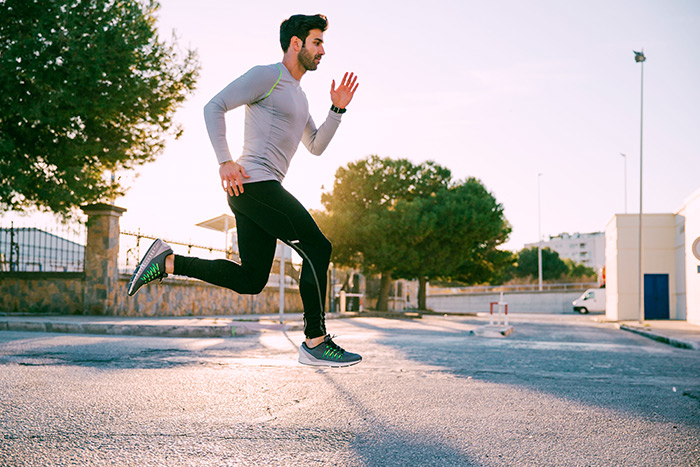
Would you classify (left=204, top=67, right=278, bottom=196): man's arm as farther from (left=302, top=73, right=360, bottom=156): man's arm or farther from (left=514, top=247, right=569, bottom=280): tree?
(left=514, top=247, right=569, bottom=280): tree

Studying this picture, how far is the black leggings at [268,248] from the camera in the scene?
323 cm

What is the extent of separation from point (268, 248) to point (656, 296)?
31870 mm

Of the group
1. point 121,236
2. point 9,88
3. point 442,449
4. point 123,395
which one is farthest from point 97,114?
point 442,449

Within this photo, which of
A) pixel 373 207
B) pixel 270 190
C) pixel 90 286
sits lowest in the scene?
pixel 90 286

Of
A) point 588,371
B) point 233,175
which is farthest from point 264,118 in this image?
point 588,371

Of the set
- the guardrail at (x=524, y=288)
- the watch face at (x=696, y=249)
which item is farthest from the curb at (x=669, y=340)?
the guardrail at (x=524, y=288)

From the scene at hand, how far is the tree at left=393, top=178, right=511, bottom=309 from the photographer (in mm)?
32188

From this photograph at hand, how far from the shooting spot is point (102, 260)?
15.2m

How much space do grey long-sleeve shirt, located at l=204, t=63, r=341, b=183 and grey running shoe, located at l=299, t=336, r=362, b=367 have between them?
961 millimetres

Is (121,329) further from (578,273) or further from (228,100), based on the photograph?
(578,273)

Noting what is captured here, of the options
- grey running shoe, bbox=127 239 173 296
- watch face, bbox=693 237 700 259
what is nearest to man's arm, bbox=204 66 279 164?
grey running shoe, bbox=127 239 173 296

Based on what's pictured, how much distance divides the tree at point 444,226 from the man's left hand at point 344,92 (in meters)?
28.2

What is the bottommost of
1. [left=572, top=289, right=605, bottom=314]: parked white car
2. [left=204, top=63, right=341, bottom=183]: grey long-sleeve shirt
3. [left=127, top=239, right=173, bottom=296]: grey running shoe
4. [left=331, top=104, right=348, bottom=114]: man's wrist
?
[left=572, top=289, right=605, bottom=314]: parked white car

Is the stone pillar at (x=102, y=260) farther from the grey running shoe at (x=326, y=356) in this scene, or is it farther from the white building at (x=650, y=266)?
the white building at (x=650, y=266)
